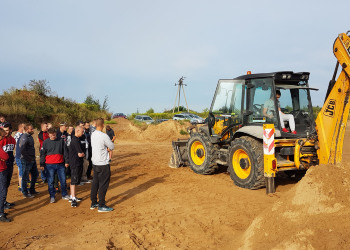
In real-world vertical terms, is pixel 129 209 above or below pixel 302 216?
below

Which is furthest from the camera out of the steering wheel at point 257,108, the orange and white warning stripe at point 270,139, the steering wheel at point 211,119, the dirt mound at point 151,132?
the dirt mound at point 151,132

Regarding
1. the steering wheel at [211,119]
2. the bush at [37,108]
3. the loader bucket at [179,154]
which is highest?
the bush at [37,108]

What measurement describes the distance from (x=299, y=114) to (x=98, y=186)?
5214mm

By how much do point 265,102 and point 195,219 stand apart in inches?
143

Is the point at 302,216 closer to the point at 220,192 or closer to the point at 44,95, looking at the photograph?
the point at 220,192

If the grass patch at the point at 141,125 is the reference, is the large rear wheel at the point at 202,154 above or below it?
below

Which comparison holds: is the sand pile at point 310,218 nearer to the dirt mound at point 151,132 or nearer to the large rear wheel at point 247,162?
the large rear wheel at point 247,162

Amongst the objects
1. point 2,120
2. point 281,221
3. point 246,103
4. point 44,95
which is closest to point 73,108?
point 44,95

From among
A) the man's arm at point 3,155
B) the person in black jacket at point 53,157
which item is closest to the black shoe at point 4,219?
the man's arm at point 3,155

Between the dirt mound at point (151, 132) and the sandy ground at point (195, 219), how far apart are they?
16.8m

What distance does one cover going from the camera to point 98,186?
6.18m

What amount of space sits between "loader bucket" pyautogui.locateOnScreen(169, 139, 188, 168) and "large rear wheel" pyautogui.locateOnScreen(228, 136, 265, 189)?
3.08 m

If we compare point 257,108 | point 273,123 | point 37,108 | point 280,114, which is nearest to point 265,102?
point 257,108

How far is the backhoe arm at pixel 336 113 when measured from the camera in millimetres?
6148
